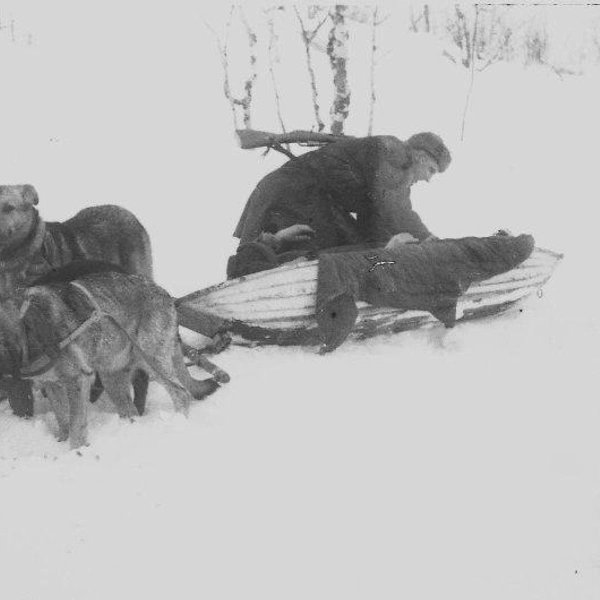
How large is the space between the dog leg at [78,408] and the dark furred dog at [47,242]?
0.20m

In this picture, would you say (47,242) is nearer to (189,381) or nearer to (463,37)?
(189,381)

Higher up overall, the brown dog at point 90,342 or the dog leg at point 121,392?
the brown dog at point 90,342

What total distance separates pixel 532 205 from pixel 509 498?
297 inches

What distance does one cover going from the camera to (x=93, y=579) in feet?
8.09

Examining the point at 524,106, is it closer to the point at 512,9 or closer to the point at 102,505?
the point at 512,9

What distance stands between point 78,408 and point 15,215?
3.85ft

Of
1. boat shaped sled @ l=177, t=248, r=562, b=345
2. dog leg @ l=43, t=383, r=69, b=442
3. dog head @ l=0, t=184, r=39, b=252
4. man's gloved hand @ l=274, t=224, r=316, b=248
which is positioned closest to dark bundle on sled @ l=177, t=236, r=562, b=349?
boat shaped sled @ l=177, t=248, r=562, b=345

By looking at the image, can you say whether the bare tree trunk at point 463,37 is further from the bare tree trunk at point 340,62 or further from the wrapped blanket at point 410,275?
the wrapped blanket at point 410,275

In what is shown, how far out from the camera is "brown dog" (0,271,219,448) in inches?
123

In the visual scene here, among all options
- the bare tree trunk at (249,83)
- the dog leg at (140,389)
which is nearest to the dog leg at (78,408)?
the dog leg at (140,389)

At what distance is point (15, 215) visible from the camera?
377 cm

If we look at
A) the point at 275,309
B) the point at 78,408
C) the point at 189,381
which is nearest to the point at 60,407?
the point at 78,408

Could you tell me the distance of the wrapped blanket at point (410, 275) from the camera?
14.8ft

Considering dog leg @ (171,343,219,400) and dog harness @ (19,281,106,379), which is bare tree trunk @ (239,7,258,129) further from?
dog harness @ (19,281,106,379)
